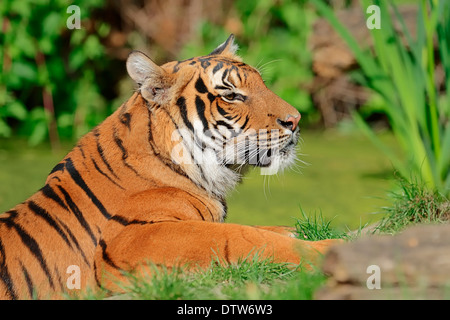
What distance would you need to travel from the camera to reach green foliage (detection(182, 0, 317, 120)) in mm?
9367

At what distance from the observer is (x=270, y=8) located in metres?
9.92

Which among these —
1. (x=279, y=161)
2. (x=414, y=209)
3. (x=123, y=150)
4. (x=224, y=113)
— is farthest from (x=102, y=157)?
(x=414, y=209)

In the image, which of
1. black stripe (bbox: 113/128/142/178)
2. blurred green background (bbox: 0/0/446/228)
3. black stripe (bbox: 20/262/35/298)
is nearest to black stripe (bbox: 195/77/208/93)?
black stripe (bbox: 113/128/142/178)

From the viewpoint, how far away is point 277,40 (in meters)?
9.96

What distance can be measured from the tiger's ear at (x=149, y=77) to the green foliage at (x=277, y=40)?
5.82 meters

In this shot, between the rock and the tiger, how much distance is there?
0.64 meters

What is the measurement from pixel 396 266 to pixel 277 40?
789 centimetres

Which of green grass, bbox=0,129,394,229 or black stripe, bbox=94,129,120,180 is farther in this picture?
green grass, bbox=0,129,394,229

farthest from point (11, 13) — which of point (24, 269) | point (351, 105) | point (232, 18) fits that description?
point (24, 269)

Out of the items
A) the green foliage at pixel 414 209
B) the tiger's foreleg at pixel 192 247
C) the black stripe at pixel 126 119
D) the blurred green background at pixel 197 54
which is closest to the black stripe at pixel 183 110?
the black stripe at pixel 126 119

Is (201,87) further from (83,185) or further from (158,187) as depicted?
(83,185)

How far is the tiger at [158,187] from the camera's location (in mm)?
3078

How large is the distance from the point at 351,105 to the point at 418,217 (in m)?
Answer: 6.12

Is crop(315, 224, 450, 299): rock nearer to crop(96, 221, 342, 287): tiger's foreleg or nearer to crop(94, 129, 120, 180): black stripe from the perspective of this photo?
crop(96, 221, 342, 287): tiger's foreleg
